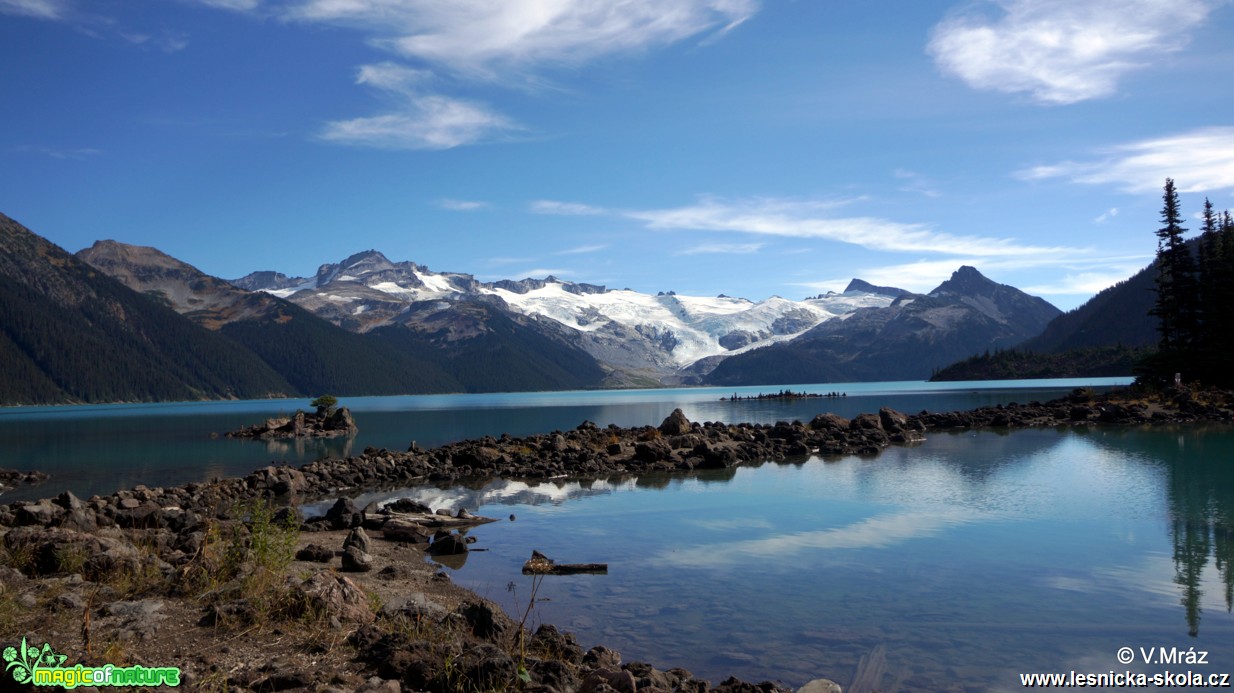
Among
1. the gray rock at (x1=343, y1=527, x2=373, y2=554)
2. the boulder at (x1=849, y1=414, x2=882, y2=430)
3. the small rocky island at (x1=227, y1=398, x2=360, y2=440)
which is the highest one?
the boulder at (x1=849, y1=414, x2=882, y2=430)

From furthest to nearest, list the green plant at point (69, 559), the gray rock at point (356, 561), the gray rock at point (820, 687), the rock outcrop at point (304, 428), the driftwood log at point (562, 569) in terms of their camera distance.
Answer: the rock outcrop at point (304, 428)
the driftwood log at point (562, 569)
the gray rock at point (356, 561)
the green plant at point (69, 559)
the gray rock at point (820, 687)

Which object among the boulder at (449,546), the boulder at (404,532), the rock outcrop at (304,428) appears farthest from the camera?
the rock outcrop at (304,428)

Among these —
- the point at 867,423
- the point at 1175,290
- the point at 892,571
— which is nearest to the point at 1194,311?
the point at 1175,290

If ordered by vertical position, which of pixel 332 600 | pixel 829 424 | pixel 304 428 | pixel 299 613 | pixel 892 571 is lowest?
pixel 304 428

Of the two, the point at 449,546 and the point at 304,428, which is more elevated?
the point at 449,546

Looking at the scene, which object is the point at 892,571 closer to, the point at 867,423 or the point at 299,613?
the point at 299,613

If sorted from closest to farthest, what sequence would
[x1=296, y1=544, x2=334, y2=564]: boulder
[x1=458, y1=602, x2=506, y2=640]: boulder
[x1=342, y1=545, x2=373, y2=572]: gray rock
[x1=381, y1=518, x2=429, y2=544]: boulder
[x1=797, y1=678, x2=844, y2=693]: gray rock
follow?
[x1=797, y1=678, x2=844, y2=693]: gray rock < [x1=458, y1=602, x2=506, y2=640]: boulder < [x1=342, y1=545, x2=373, y2=572]: gray rock < [x1=296, y1=544, x2=334, y2=564]: boulder < [x1=381, y1=518, x2=429, y2=544]: boulder

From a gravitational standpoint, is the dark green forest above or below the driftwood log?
above

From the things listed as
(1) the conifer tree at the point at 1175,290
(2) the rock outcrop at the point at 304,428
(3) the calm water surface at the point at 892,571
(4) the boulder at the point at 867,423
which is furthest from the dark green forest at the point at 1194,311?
(2) the rock outcrop at the point at 304,428

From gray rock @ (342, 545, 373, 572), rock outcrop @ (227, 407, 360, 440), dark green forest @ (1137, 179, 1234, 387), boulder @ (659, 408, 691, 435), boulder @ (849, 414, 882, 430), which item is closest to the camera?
gray rock @ (342, 545, 373, 572)

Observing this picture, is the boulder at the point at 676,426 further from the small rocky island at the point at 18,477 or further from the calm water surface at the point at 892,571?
the small rocky island at the point at 18,477

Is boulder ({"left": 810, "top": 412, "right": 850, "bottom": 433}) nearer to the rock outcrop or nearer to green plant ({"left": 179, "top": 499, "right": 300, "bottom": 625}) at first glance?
green plant ({"left": 179, "top": 499, "right": 300, "bottom": 625})

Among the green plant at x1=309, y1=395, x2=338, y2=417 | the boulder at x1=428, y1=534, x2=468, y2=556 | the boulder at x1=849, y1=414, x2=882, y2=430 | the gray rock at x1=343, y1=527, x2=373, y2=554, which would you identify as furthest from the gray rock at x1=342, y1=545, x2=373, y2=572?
the green plant at x1=309, y1=395, x2=338, y2=417

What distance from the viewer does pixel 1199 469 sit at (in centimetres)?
3412
